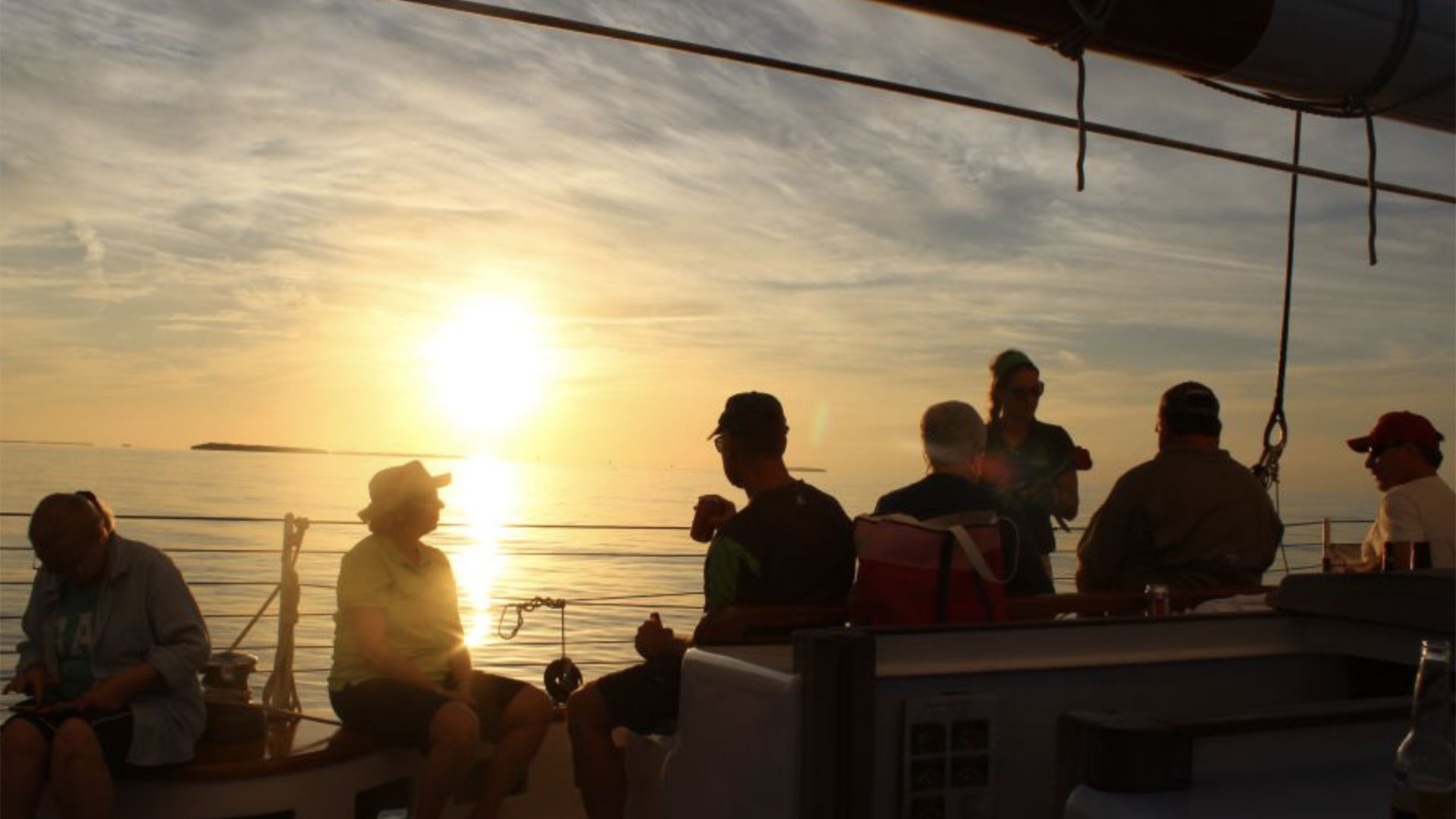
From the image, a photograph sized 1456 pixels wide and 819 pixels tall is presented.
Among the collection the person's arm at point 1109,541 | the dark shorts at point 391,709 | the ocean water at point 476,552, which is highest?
the person's arm at point 1109,541

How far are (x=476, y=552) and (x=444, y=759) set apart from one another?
A: 126 feet

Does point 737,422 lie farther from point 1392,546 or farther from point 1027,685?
point 1392,546

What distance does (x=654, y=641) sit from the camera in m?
3.23

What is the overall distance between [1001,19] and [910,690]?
4.42 ft

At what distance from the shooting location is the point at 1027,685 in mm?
2035

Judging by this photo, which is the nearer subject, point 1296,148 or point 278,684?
point 1296,148

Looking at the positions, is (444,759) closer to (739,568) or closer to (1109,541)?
(739,568)

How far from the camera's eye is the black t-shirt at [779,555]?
3055mm

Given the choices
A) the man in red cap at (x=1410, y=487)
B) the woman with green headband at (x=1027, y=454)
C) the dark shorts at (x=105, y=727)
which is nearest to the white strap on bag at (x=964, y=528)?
the woman with green headband at (x=1027, y=454)

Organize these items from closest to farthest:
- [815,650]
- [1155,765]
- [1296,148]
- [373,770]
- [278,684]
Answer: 1. [1155,765]
2. [815,650]
3. [373,770]
4. [1296,148]
5. [278,684]

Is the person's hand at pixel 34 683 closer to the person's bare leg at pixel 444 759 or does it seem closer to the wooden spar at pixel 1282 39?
the person's bare leg at pixel 444 759

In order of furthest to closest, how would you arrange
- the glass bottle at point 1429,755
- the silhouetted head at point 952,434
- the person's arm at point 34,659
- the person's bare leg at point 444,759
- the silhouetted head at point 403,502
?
the silhouetted head at point 403,502 < the person's bare leg at point 444,759 < the person's arm at point 34,659 < the silhouetted head at point 952,434 < the glass bottle at point 1429,755

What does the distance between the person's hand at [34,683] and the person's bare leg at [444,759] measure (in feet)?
3.15

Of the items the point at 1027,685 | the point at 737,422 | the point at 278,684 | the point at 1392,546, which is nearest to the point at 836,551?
the point at 737,422
